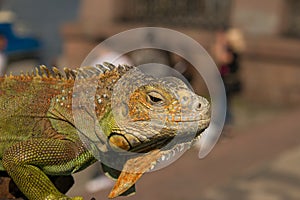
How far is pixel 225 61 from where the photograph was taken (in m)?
11.6

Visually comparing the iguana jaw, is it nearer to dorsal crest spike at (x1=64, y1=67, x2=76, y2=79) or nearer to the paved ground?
dorsal crest spike at (x1=64, y1=67, x2=76, y2=79)

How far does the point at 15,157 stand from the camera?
2342mm

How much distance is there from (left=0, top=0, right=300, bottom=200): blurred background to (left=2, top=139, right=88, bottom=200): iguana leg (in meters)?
4.48

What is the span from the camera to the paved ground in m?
8.52

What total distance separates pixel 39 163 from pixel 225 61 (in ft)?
31.1

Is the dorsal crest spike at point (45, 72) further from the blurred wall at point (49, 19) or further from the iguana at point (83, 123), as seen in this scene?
the blurred wall at point (49, 19)

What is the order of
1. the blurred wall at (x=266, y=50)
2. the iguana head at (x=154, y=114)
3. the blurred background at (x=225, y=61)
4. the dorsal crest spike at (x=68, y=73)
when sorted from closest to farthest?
the iguana head at (x=154, y=114), the dorsal crest spike at (x=68, y=73), the blurred background at (x=225, y=61), the blurred wall at (x=266, y=50)

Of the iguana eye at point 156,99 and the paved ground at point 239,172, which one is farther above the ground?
the iguana eye at point 156,99

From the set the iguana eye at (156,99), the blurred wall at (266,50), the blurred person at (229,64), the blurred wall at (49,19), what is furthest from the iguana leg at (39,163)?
the blurred wall at (49,19)

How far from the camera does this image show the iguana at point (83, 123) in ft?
7.13

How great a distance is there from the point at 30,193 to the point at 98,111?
0.42 m

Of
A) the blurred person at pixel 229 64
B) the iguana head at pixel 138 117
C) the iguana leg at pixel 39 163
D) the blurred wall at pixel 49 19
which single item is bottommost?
the blurred wall at pixel 49 19

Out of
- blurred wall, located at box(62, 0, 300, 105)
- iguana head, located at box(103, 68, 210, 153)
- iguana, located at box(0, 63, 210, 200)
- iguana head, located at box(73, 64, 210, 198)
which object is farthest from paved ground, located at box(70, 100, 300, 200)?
iguana head, located at box(103, 68, 210, 153)

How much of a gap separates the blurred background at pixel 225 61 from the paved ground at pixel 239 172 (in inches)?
0.7
